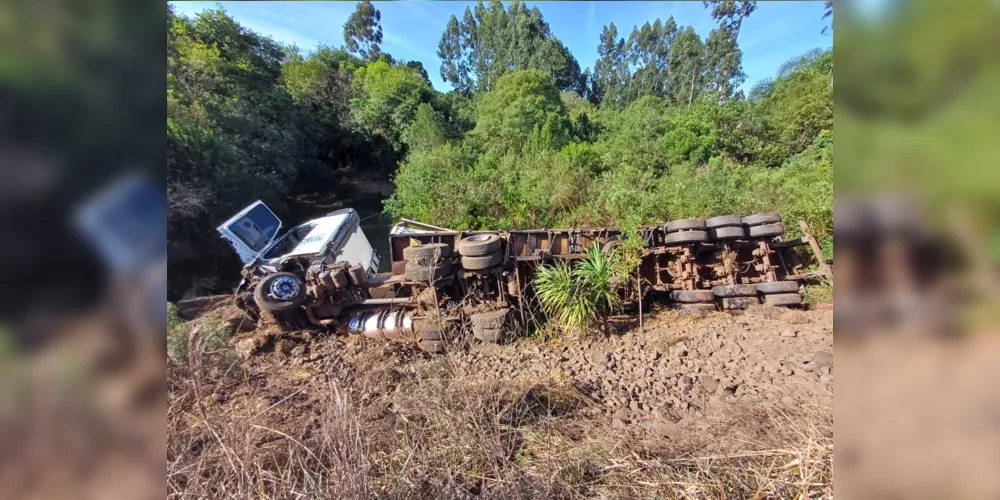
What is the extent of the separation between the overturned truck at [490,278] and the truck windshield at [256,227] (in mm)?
701

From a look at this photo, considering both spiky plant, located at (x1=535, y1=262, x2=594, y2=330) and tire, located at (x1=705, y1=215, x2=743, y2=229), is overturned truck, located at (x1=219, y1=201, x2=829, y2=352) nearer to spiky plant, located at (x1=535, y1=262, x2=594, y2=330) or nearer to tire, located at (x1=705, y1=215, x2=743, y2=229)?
tire, located at (x1=705, y1=215, x2=743, y2=229)

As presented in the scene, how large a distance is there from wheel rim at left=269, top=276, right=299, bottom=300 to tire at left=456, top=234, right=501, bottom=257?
7.63ft

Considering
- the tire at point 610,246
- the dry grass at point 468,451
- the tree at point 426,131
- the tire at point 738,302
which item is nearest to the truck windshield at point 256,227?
the dry grass at point 468,451

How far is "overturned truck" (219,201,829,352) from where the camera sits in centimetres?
495

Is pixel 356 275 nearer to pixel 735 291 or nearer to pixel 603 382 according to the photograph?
pixel 603 382

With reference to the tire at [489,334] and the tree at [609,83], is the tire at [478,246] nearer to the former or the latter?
the tire at [489,334]

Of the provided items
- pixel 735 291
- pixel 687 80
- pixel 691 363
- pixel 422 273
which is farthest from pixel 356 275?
pixel 687 80

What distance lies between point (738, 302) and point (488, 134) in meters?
14.7

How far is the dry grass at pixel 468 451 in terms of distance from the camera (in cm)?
192

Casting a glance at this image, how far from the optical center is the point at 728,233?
205 inches

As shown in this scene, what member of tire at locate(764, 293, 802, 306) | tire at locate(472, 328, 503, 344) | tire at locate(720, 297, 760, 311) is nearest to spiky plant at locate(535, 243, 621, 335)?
tire at locate(472, 328, 503, 344)
